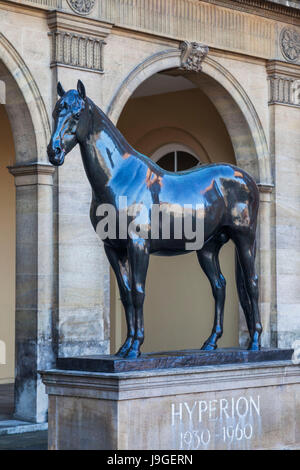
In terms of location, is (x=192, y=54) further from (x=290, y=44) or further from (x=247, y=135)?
(x=290, y=44)

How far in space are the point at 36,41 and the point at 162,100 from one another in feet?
20.2

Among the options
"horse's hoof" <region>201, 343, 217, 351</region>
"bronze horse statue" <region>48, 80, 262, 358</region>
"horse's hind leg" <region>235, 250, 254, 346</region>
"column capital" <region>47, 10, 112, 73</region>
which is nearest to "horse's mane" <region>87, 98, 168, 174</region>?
"bronze horse statue" <region>48, 80, 262, 358</region>

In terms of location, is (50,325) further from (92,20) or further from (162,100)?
(162,100)

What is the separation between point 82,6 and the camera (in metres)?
11.1

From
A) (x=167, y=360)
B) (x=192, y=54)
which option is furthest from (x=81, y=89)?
(x=192, y=54)

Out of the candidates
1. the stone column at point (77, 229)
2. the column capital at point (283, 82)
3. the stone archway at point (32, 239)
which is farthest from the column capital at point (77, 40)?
the column capital at point (283, 82)

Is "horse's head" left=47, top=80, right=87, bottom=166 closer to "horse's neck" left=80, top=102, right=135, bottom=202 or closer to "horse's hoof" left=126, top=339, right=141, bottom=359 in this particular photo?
"horse's neck" left=80, top=102, right=135, bottom=202

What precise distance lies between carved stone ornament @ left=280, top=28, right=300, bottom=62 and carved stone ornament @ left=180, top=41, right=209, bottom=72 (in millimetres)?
1818

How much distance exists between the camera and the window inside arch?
1631 cm

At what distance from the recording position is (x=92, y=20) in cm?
1117

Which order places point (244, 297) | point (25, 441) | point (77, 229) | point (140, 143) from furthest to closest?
point (140, 143) → point (77, 229) → point (25, 441) → point (244, 297)

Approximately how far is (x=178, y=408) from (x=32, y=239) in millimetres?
4516

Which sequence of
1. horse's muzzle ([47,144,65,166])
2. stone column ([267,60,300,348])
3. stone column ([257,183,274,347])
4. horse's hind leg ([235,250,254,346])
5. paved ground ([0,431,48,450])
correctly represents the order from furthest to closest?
stone column ([267,60,300,348])
stone column ([257,183,274,347])
paved ground ([0,431,48,450])
horse's hind leg ([235,250,254,346])
horse's muzzle ([47,144,65,166])
